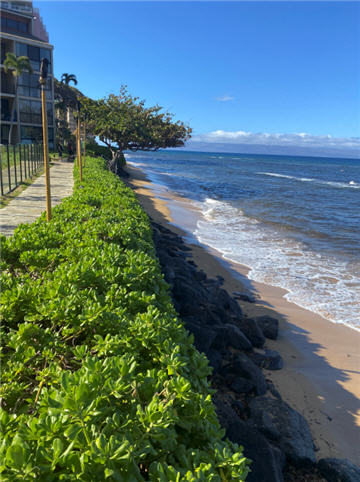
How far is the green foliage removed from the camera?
2795 centimetres

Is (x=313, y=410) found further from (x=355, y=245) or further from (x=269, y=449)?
(x=355, y=245)

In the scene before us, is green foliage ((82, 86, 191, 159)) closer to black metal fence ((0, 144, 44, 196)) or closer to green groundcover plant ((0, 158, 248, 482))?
black metal fence ((0, 144, 44, 196))

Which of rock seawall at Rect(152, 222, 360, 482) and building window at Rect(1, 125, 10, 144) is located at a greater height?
building window at Rect(1, 125, 10, 144)

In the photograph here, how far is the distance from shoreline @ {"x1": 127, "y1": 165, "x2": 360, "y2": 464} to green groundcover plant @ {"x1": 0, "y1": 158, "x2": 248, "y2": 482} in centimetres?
348

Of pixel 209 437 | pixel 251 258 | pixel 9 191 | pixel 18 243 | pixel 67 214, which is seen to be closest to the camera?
pixel 209 437

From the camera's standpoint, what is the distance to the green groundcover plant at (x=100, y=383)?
1.66m

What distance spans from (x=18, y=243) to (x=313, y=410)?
5509 mm

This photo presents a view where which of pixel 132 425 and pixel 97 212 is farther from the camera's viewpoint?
pixel 97 212

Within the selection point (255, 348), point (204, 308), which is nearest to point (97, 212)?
point (204, 308)

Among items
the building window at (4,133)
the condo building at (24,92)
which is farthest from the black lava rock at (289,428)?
the building window at (4,133)

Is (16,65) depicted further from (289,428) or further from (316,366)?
(289,428)

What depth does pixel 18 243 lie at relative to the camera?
4879mm

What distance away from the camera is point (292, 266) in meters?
13.1

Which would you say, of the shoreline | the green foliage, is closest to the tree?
the green foliage
